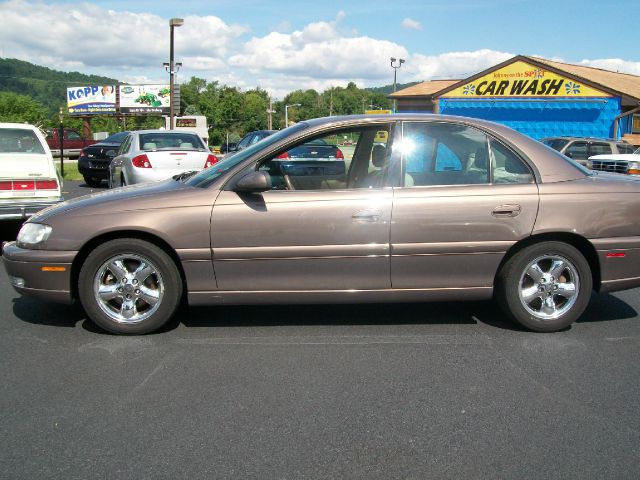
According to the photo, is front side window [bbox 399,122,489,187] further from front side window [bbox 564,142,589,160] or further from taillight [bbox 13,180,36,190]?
front side window [bbox 564,142,589,160]

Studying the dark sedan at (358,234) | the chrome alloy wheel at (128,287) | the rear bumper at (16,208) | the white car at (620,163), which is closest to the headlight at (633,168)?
the white car at (620,163)

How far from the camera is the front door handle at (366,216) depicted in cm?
464

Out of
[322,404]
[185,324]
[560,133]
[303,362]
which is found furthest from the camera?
[560,133]

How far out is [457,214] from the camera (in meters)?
4.69

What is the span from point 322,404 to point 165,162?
8213mm

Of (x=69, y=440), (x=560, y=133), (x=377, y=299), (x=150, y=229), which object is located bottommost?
(x=69, y=440)

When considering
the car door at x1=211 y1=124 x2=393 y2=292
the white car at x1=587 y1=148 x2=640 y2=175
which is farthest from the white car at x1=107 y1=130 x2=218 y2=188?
the white car at x1=587 y1=148 x2=640 y2=175

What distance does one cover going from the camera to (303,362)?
4.25m

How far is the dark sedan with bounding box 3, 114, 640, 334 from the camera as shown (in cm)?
464

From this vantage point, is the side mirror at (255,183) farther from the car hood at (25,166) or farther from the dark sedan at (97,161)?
the dark sedan at (97,161)

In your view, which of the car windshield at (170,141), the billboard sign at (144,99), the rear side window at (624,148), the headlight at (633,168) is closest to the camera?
the car windshield at (170,141)

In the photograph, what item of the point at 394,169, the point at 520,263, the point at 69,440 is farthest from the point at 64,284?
the point at 520,263

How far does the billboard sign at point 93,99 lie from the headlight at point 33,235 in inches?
2773

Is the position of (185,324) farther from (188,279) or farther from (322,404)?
(322,404)
